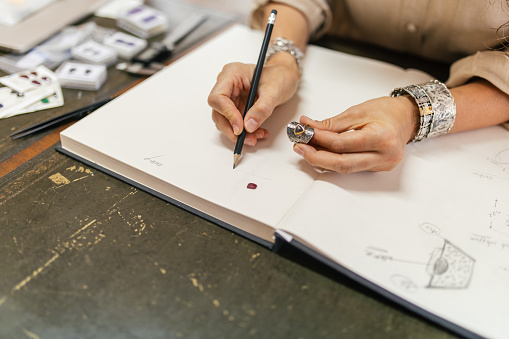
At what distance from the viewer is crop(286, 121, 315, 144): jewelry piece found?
0.67 metres

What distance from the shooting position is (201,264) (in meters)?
0.58

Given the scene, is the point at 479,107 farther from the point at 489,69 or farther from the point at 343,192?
the point at 343,192

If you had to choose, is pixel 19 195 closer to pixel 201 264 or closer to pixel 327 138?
pixel 201 264

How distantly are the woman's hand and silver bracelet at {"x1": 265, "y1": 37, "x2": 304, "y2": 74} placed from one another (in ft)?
0.80

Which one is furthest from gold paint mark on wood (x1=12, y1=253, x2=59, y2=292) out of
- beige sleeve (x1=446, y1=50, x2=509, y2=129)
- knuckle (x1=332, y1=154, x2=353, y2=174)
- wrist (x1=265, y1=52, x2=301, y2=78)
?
beige sleeve (x1=446, y1=50, x2=509, y2=129)

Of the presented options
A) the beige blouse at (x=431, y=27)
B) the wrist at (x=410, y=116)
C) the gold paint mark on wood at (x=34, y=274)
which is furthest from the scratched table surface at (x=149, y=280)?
the beige blouse at (x=431, y=27)

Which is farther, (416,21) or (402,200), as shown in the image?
(416,21)

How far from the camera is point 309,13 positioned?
3.37ft

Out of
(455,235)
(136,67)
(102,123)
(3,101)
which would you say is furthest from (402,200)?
(3,101)

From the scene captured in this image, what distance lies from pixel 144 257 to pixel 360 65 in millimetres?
637

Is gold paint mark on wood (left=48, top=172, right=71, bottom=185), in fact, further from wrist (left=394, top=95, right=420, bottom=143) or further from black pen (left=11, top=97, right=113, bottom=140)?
wrist (left=394, top=95, right=420, bottom=143)

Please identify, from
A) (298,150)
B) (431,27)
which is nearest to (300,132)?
(298,150)

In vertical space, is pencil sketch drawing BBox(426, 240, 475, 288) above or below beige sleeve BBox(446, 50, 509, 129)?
below

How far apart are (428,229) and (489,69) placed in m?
0.39
